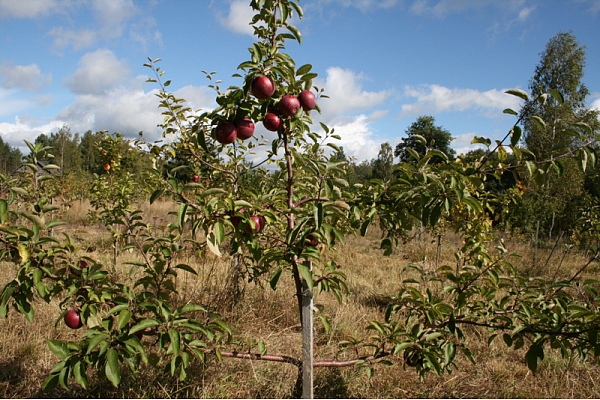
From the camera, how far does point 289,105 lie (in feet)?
4.78

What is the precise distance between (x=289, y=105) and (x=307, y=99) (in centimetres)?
10

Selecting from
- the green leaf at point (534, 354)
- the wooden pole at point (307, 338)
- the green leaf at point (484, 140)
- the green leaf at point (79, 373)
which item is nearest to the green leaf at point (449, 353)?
the green leaf at point (534, 354)

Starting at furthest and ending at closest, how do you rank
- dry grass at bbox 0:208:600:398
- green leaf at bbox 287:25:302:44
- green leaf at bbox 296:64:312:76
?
1. dry grass at bbox 0:208:600:398
2. green leaf at bbox 287:25:302:44
3. green leaf at bbox 296:64:312:76

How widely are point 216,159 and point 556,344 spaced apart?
2.93m

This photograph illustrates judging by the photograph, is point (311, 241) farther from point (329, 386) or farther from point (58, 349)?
point (329, 386)

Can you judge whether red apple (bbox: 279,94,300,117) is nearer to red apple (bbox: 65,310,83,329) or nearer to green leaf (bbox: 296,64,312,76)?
green leaf (bbox: 296,64,312,76)

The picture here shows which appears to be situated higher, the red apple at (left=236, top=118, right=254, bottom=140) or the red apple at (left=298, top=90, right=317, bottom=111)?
the red apple at (left=298, top=90, right=317, bottom=111)

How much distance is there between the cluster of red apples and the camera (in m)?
1.41

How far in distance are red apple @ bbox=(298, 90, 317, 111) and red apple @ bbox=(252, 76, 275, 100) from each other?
151mm

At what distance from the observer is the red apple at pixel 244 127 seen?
152 cm

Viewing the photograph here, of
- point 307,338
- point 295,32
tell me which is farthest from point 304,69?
point 307,338

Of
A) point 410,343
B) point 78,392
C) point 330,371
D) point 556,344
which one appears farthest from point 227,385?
point 556,344

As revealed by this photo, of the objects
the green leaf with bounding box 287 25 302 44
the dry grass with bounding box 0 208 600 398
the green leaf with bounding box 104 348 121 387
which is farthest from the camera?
the dry grass with bounding box 0 208 600 398

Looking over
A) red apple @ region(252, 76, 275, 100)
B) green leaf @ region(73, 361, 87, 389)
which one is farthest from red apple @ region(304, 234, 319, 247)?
green leaf @ region(73, 361, 87, 389)
